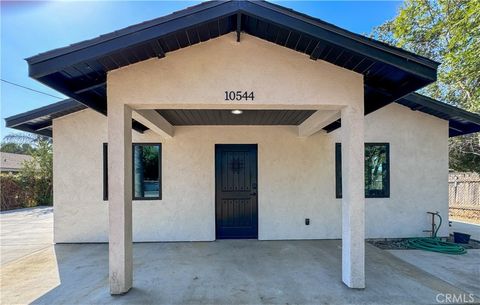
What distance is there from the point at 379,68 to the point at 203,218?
5.11 m

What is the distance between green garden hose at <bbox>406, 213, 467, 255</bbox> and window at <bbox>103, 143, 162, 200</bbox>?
249 inches

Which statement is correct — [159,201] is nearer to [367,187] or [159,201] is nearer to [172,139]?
[172,139]

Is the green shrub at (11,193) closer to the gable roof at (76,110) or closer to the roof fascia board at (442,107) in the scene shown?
the gable roof at (76,110)

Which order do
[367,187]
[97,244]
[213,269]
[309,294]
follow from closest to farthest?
[309,294] → [213,269] → [97,244] → [367,187]

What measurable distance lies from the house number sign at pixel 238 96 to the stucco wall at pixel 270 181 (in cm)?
324

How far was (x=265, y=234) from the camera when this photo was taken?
7102mm

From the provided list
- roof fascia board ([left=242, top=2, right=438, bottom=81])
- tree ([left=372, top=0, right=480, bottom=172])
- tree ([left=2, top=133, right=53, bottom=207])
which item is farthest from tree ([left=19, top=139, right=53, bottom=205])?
tree ([left=372, top=0, right=480, bottom=172])

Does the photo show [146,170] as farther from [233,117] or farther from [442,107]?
[442,107]

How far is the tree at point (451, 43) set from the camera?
21.2 ft

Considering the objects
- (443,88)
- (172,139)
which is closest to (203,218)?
(172,139)

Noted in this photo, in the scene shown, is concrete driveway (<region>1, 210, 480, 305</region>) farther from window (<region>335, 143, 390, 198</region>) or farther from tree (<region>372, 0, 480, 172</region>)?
tree (<region>372, 0, 480, 172</region>)

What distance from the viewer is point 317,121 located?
18.2ft

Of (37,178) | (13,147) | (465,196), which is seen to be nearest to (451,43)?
(465,196)

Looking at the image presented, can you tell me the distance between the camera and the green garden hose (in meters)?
6.07
